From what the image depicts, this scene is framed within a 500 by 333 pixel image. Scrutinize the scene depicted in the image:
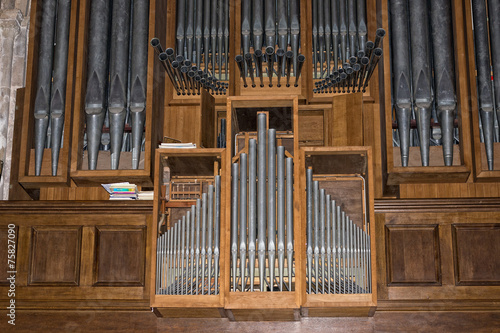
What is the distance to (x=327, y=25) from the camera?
8109 millimetres

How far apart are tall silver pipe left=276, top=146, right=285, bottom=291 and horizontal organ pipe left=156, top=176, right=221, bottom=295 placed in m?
0.51

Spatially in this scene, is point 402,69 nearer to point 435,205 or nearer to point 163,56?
point 435,205

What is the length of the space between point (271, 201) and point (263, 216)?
0.48ft

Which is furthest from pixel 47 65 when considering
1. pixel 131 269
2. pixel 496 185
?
pixel 496 185

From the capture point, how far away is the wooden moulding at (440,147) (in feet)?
24.4

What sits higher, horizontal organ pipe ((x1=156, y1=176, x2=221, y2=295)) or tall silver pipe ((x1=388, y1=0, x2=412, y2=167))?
tall silver pipe ((x1=388, y1=0, x2=412, y2=167))

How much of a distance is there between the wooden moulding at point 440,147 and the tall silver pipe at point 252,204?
141 cm

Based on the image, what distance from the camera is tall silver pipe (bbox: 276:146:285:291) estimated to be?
21.4ft

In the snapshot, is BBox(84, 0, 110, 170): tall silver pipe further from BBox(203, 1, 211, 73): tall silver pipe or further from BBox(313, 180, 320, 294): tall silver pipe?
BBox(313, 180, 320, 294): tall silver pipe

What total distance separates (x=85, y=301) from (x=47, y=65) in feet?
8.17

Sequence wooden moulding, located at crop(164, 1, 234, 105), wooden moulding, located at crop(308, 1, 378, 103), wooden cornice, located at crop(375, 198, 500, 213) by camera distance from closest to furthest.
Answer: wooden cornice, located at crop(375, 198, 500, 213), wooden moulding, located at crop(308, 1, 378, 103), wooden moulding, located at crop(164, 1, 234, 105)

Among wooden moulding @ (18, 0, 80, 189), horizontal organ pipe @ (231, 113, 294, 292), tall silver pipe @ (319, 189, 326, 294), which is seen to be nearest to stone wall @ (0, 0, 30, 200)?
wooden moulding @ (18, 0, 80, 189)

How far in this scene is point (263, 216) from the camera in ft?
21.8

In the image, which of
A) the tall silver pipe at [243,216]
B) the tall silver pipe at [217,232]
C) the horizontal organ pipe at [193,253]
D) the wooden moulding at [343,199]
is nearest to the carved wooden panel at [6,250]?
the horizontal organ pipe at [193,253]
